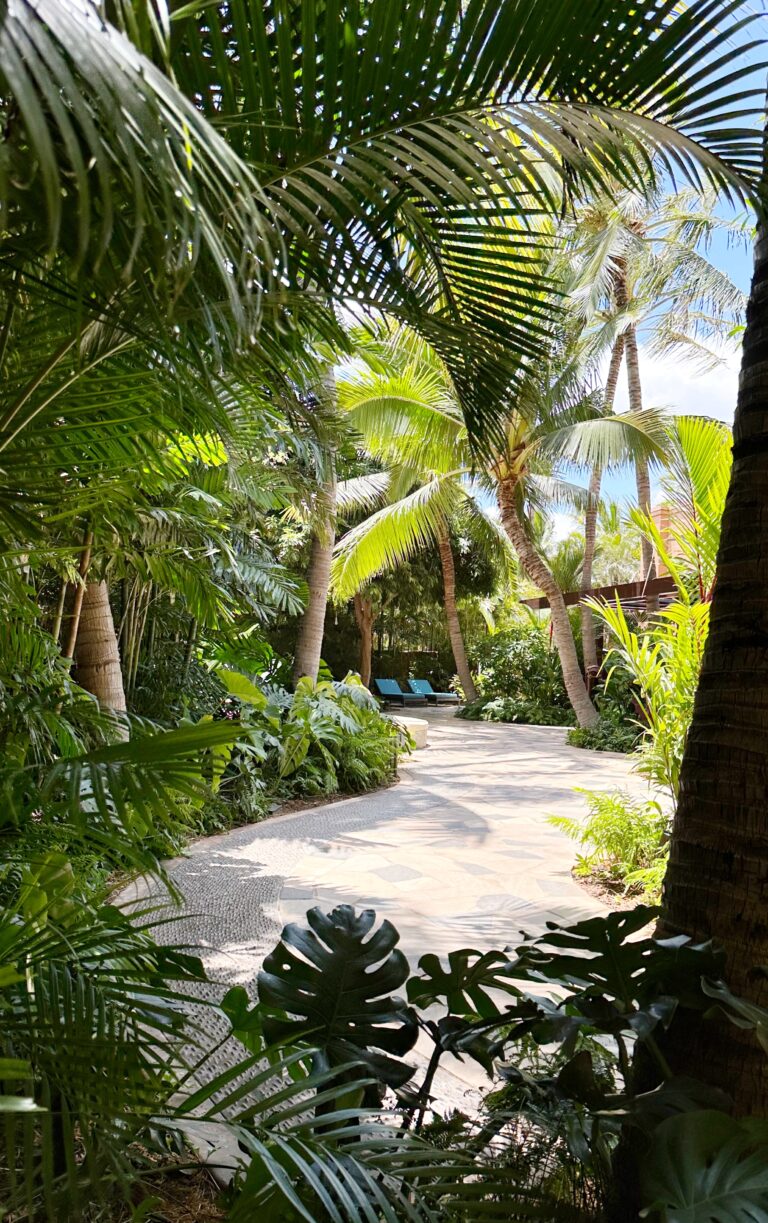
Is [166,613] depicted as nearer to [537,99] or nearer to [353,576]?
[537,99]

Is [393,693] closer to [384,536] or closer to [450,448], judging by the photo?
[384,536]

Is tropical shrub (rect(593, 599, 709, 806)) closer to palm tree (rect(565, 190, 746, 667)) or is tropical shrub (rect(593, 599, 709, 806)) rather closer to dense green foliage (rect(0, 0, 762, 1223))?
dense green foliage (rect(0, 0, 762, 1223))

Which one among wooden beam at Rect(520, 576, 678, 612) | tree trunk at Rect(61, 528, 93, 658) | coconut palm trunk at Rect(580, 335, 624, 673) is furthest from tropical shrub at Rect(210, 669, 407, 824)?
coconut palm trunk at Rect(580, 335, 624, 673)

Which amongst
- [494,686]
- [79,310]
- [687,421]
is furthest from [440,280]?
[494,686]

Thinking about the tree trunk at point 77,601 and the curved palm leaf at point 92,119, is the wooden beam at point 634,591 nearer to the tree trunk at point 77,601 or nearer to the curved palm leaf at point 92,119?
the tree trunk at point 77,601

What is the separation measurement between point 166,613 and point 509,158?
5597mm

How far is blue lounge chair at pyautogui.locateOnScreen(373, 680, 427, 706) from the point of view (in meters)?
20.6

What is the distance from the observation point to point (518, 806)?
739cm

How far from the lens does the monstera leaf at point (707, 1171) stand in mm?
1021

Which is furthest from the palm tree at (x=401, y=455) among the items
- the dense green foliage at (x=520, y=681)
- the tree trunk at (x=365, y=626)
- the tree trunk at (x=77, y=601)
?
the tree trunk at (x=77, y=601)

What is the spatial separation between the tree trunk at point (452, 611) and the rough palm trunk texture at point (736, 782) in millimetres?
16082

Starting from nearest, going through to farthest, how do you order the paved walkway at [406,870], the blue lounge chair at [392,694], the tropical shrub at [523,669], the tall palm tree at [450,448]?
the paved walkway at [406,870]
the tall palm tree at [450,448]
the tropical shrub at [523,669]
the blue lounge chair at [392,694]

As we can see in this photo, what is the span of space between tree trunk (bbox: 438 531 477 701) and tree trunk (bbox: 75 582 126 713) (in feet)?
43.4

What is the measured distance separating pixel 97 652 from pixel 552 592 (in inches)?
385
